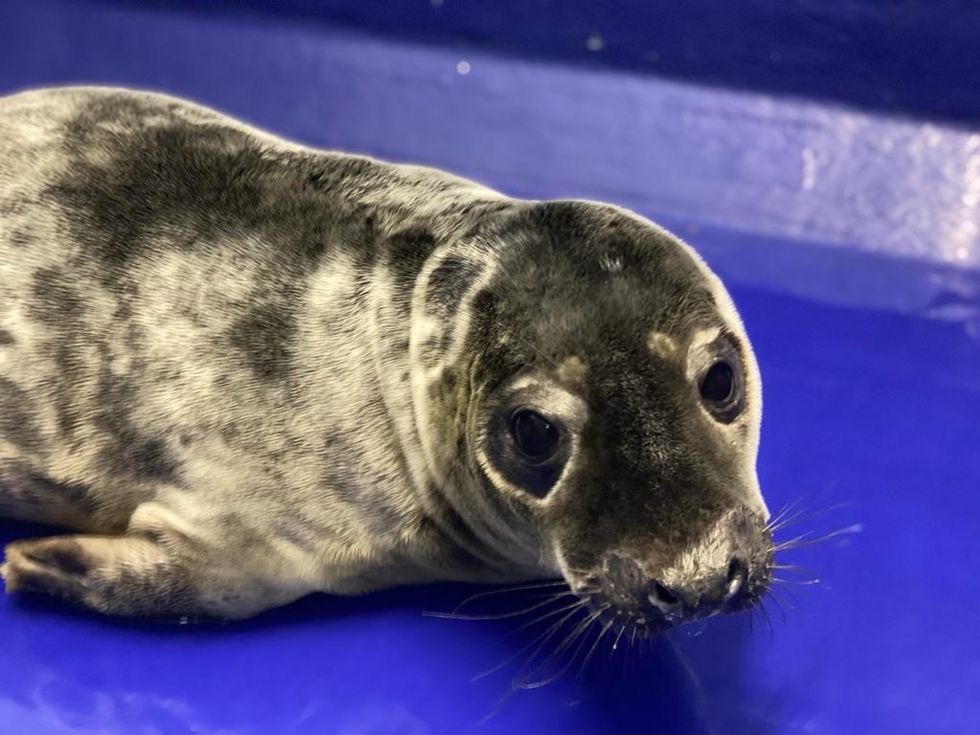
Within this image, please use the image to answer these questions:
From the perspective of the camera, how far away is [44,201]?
1.74m

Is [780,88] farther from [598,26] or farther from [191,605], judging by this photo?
[191,605]

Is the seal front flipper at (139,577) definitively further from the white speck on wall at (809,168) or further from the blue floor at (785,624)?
the white speck on wall at (809,168)

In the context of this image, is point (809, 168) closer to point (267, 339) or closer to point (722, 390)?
point (722, 390)

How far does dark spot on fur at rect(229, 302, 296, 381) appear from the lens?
1.66 meters

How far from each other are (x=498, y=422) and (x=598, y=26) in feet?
6.70

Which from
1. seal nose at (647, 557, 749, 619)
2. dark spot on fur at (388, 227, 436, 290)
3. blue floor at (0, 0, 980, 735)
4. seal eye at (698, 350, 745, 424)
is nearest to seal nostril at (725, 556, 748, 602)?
seal nose at (647, 557, 749, 619)

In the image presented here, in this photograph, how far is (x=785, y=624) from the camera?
1.86m

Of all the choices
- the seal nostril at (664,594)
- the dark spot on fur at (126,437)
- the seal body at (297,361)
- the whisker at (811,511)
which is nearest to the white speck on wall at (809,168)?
the whisker at (811,511)

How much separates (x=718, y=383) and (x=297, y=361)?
657 millimetres

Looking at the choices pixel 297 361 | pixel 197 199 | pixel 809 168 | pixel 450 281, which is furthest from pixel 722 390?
pixel 809 168

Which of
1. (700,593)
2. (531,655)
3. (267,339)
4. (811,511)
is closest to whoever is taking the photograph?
(700,593)

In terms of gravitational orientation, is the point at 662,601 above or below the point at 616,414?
below

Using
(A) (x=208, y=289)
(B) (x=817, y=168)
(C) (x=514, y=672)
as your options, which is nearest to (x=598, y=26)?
(B) (x=817, y=168)

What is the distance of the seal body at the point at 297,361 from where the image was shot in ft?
4.74
